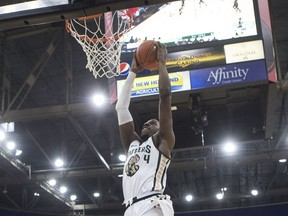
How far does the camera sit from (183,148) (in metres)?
8.20

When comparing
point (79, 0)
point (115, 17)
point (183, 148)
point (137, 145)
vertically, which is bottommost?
point (137, 145)

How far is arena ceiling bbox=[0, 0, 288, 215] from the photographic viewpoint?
736cm

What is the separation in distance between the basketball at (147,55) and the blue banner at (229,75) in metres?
3.38

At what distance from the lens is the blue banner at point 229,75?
6594 millimetres

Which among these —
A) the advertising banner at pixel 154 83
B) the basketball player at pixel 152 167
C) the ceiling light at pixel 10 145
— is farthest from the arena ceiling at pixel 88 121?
the basketball player at pixel 152 167

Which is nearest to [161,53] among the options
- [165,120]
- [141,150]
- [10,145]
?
[165,120]

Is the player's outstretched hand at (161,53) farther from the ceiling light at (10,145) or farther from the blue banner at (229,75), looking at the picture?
the ceiling light at (10,145)

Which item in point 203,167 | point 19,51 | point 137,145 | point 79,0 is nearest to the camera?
point 137,145

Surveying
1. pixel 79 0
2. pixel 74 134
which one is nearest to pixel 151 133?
pixel 79 0

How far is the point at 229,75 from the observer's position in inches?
263

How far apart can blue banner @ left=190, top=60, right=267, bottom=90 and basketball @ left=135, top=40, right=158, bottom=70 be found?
11.1ft

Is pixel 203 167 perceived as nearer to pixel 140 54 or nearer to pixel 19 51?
pixel 19 51

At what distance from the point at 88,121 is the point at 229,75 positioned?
7975 millimetres

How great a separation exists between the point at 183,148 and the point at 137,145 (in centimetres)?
508
